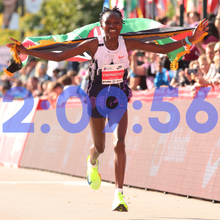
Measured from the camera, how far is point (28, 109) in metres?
12.4

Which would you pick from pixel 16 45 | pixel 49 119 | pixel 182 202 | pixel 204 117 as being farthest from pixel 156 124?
pixel 49 119

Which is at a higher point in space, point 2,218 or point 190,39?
point 190,39

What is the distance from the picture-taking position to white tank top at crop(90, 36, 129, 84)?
5.24 metres

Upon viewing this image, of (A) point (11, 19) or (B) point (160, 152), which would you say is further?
(A) point (11, 19)

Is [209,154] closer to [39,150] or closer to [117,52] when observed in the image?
[117,52]

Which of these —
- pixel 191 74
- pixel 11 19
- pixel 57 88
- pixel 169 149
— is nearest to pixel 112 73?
pixel 169 149

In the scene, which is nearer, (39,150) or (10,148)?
(39,150)

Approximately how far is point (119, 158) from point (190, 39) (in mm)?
1700

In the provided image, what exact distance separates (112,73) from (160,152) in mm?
2534

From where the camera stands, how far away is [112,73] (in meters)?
5.31
